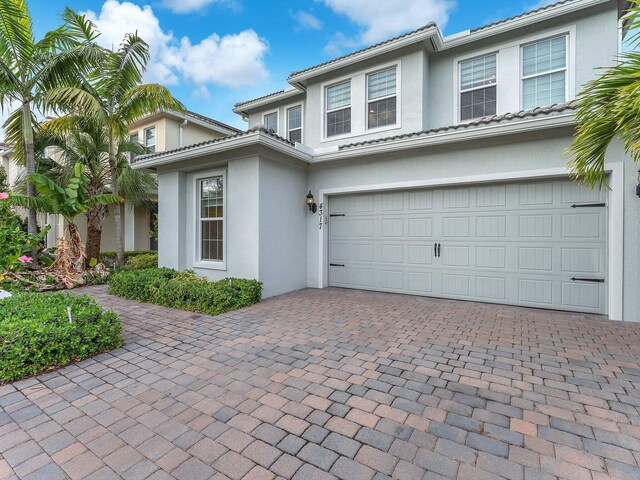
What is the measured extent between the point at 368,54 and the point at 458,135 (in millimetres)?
3880

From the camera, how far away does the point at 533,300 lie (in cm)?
Answer: 614

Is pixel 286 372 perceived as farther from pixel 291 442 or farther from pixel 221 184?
pixel 221 184

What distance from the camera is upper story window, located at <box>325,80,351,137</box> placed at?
360 inches

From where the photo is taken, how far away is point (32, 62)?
796 cm

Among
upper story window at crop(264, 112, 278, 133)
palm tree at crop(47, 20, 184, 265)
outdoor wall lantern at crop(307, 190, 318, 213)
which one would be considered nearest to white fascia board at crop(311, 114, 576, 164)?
outdoor wall lantern at crop(307, 190, 318, 213)

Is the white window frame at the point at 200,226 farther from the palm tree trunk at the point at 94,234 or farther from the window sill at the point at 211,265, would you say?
the palm tree trunk at the point at 94,234

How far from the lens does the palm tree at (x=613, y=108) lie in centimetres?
304

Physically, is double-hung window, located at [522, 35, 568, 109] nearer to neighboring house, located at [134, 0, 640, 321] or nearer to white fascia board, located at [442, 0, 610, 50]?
neighboring house, located at [134, 0, 640, 321]

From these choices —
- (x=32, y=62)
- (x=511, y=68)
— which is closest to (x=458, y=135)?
(x=511, y=68)

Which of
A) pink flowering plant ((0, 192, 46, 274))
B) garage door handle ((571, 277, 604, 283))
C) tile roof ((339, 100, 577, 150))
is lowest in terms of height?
garage door handle ((571, 277, 604, 283))

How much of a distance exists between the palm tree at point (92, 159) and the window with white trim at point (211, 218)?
335 centimetres

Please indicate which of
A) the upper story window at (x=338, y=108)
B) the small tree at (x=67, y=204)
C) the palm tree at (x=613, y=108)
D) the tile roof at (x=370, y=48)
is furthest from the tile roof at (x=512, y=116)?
the small tree at (x=67, y=204)

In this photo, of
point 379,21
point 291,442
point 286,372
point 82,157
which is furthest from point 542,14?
point 82,157

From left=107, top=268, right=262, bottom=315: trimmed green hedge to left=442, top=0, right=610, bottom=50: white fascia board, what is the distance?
7.82 meters
